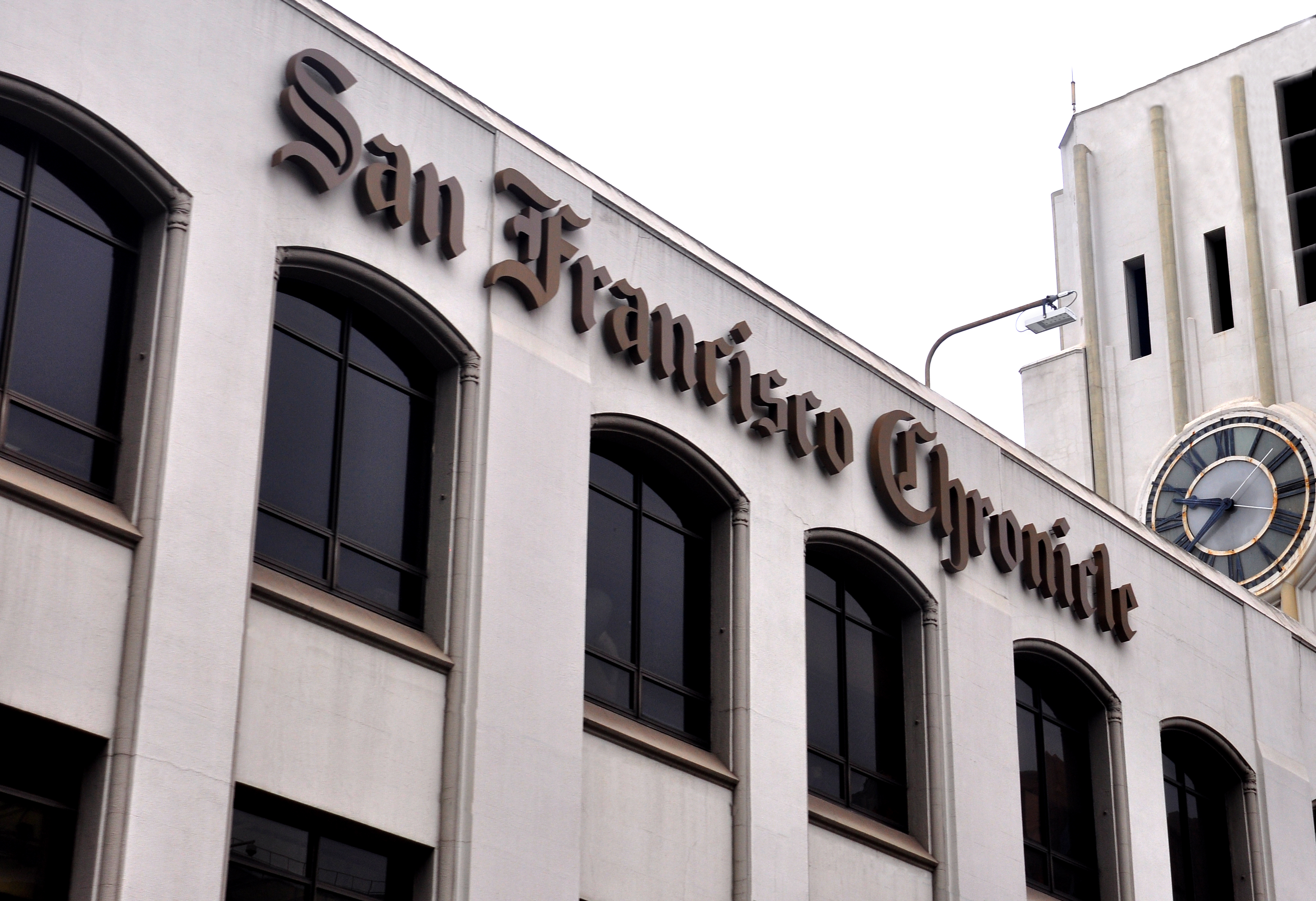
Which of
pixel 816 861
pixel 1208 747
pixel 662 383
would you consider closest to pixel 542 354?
pixel 662 383

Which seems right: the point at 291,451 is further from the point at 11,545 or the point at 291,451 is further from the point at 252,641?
the point at 11,545

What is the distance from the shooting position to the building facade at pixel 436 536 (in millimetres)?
14578

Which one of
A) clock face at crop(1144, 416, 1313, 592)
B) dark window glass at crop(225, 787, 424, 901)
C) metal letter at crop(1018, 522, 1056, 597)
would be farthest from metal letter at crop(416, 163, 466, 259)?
clock face at crop(1144, 416, 1313, 592)

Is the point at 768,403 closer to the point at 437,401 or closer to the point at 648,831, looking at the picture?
the point at 437,401

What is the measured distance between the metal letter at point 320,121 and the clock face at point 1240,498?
28.6 meters

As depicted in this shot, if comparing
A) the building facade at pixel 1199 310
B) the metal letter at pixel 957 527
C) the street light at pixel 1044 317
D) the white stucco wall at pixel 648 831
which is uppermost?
the building facade at pixel 1199 310

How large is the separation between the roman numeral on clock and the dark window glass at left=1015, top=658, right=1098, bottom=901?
17.0 m

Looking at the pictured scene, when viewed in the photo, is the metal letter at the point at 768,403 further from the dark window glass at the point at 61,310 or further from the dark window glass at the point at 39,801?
the dark window glass at the point at 39,801

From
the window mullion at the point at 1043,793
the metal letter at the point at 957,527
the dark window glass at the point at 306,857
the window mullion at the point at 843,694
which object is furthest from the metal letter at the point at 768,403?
the dark window glass at the point at 306,857

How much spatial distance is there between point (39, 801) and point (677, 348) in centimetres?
932

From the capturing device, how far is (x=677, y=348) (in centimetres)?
2105

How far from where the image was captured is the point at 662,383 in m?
20.8

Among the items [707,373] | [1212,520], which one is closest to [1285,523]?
[1212,520]

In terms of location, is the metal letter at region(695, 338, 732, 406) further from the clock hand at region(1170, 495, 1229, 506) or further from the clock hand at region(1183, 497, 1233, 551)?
the clock hand at region(1170, 495, 1229, 506)
